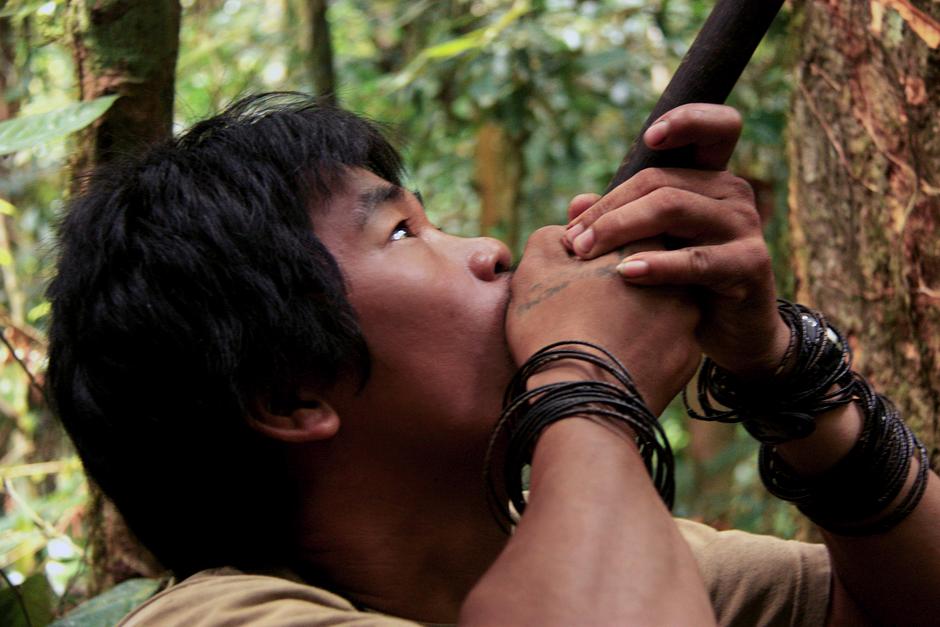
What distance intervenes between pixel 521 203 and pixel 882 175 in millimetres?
2538

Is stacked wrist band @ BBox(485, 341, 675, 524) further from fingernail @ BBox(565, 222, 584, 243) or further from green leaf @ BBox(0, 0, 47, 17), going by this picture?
green leaf @ BBox(0, 0, 47, 17)

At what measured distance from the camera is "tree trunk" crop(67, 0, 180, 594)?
2.00m

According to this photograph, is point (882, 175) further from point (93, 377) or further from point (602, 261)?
point (93, 377)

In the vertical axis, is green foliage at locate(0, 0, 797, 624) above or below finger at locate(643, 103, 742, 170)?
below

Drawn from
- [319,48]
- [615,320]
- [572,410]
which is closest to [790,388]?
[615,320]

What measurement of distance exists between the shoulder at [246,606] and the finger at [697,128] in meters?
0.65

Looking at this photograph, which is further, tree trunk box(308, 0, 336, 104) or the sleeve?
tree trunk box(308, 0, 336, 104)

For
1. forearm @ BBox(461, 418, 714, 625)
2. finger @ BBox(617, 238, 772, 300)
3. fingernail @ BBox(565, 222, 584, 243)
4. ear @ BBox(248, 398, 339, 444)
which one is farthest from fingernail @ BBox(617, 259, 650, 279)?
ear @ BBox(248, 398, 339, 444)

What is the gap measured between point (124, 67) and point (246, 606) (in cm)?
113

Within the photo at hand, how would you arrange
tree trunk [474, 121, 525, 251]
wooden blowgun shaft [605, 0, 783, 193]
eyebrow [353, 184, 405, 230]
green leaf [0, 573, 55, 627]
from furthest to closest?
1. tree trunk [474, 121, 525, 251]
2. green leaf [0, 573, 55, 627]
3. eyebrow [353, 184, 405, 230]
4. wooden blowgun shaft [605, 0, 783, 193]

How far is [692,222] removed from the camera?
4.33 feet

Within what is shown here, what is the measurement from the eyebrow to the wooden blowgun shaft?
38 cm

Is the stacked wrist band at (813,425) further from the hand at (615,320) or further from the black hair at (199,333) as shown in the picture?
the black hair at (199,333)

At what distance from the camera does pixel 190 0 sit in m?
4.23
